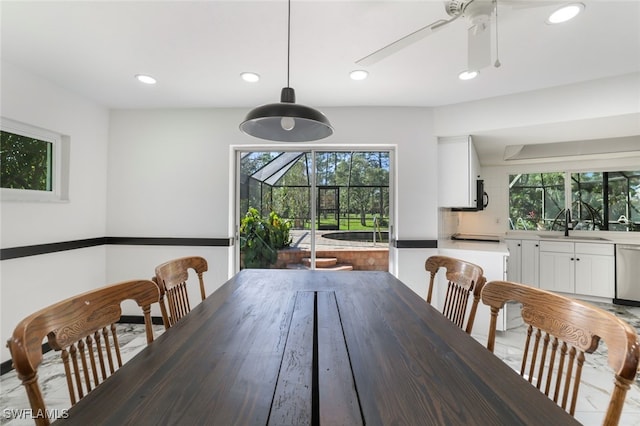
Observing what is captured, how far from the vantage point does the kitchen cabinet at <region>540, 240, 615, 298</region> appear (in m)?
3.74

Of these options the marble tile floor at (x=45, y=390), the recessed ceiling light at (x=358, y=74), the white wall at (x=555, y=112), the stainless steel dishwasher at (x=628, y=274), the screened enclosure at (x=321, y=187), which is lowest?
the marble tile floor at (x=45, y=390)

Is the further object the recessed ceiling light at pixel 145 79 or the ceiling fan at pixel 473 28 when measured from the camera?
the recessed ceiling light at pixel 145 79

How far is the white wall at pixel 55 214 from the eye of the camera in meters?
2.27

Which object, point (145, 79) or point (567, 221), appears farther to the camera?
point (567, 221)

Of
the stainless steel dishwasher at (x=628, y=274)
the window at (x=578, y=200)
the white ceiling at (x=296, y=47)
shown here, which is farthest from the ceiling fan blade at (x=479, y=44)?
the window at (x=578, y=200)

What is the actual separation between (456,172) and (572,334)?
8.35 feet

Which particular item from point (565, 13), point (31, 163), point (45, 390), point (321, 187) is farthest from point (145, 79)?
point (565, 13)

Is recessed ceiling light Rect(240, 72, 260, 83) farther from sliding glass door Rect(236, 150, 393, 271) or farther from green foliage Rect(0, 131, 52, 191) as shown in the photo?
green foliage Rect(0, 131, 52, 191)

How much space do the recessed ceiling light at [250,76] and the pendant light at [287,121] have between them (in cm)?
A: 82

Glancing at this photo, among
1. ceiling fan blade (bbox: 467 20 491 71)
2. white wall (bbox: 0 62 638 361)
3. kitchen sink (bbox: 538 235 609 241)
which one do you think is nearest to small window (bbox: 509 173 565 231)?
kitchen sink (bbox: 538 235 609 241)

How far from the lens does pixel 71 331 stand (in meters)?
0.89

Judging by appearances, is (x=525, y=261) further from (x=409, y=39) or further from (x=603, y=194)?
(x=409, y=39)

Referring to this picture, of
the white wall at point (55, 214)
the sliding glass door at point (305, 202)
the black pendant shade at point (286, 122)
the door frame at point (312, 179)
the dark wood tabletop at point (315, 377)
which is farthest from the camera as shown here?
the sliding glass door at point (305, 202)

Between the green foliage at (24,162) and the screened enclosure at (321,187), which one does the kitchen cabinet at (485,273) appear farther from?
the green foliage at (24,162)
